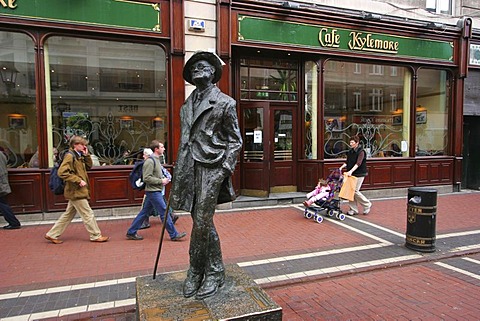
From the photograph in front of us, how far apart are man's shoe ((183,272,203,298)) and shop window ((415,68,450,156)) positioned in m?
10.3

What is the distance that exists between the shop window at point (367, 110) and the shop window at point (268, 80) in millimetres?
1107

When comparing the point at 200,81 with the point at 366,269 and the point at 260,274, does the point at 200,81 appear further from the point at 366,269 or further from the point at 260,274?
the point at 366,269

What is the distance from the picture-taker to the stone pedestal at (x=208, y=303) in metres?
3.06

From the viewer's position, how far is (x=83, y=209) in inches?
239

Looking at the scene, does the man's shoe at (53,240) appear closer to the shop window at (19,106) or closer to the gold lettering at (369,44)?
the shop window at (19,106)

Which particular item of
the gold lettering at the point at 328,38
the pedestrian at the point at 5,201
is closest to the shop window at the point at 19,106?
the pedestrian at the point at 5,201

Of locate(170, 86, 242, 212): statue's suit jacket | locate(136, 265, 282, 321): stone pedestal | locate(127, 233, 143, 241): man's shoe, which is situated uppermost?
locate(170, 86, 242, 212): statue's suit jacket

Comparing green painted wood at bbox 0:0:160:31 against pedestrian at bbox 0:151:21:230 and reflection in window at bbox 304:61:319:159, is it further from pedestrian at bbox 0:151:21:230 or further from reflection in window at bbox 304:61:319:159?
reflection in window at bbox 304:61:319:159

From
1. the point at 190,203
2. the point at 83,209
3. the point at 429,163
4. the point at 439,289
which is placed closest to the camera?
the point at 190,203

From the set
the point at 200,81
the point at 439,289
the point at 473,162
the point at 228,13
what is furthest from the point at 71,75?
the point at 473,162

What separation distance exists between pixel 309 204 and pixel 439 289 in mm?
3619

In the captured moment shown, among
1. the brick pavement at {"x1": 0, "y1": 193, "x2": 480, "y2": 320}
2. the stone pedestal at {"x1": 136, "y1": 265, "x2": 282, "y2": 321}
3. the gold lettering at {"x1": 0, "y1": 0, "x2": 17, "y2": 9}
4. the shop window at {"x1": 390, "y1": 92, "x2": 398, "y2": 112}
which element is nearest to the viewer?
the stone pedestal at {"x1": 136, "y1": 265, "x2": 282, "y2": 321}

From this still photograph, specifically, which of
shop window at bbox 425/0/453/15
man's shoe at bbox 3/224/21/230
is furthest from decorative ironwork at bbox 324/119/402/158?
man's shoe at bbox 3/224/21/230

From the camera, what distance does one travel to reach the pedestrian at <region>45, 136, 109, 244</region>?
19.3 ft
